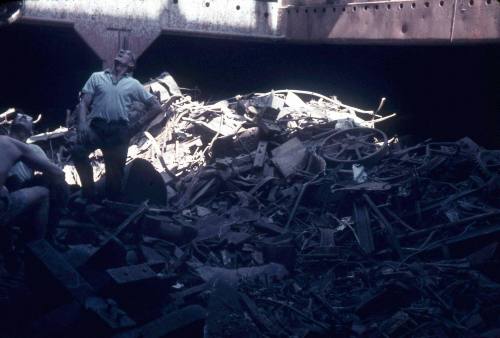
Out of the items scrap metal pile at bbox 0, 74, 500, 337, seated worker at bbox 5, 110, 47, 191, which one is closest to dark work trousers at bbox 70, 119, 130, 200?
scrap metal pile at bbox 0, 74, 500, 337

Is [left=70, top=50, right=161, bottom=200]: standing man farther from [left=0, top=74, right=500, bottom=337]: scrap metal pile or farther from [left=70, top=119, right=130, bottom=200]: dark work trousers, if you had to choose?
[left=0, top=74, right=500, bottom=337]: scrap metal pile

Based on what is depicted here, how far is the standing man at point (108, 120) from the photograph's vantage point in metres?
7.58

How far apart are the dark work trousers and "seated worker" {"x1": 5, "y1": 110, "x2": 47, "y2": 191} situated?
4.58 ft

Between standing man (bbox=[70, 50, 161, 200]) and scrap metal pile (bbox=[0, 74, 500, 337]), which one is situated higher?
standing man (bbox=[70, 50, 161, 200])

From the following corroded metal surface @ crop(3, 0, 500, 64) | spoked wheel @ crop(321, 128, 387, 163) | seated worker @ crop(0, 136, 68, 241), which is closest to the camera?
seated worker @ crop(0, 136, 68, 241)

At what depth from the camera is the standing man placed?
7.58m

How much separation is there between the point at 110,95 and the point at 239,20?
4676 millimetres

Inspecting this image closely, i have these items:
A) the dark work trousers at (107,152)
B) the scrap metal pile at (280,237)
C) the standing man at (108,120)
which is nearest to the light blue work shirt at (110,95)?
the standing man at (108,120)

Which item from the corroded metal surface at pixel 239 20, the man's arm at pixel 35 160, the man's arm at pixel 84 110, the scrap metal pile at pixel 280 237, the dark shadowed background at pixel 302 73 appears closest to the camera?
the scrap metal pile at pixel 280 237

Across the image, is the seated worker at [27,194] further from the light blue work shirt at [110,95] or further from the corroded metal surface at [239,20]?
the corroded metal surface at [239,20]

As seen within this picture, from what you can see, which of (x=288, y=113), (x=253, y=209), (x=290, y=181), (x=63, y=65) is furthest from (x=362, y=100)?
(x=63, y=65)

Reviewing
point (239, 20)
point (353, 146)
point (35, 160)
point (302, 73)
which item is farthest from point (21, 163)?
point (302, 73)

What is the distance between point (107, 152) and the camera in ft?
25.5

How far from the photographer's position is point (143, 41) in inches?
440
